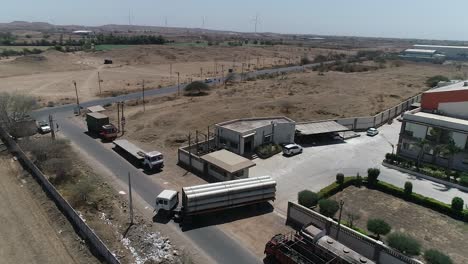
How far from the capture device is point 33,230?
29.1 metres

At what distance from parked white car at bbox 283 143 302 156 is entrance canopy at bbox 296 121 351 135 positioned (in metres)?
4.21

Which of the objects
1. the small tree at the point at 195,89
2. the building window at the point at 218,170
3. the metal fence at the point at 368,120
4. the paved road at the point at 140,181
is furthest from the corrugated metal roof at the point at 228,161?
the small tree at the point at 195,89

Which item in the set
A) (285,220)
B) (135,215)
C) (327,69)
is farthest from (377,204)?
(327,69)

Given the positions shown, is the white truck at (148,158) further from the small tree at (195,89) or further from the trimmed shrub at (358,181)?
the small tree at (195,89)

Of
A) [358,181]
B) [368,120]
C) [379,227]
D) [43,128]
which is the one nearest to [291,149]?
[358,181]

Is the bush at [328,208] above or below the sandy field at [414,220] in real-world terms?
above

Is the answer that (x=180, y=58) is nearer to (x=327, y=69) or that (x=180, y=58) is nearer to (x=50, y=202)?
(x=327, y=69)

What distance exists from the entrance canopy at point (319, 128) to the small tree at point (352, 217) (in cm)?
1981

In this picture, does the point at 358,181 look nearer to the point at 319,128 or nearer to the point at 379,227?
the point at 379,227

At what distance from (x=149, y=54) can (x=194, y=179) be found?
130166 mm

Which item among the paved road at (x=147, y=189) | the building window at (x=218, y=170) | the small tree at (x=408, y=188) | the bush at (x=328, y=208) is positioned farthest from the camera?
the building window at (x=218, y=170)

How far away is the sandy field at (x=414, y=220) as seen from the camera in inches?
1123

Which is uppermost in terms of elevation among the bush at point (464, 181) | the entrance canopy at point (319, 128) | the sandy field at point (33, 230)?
the entrance canopy at point (319, 128)

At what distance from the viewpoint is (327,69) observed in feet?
443
